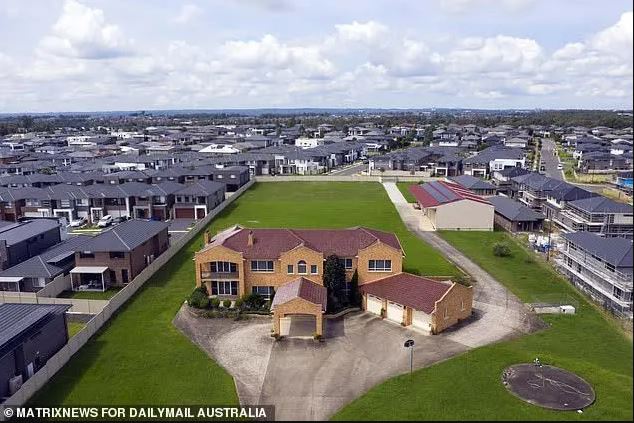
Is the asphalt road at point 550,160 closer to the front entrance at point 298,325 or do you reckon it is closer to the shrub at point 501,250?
the shrub at point 501,250

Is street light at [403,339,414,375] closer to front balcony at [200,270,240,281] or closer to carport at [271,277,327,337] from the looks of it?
carport at [271,277,327,337]

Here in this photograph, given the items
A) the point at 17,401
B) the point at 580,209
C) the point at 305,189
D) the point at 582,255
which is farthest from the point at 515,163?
the point at 17,401

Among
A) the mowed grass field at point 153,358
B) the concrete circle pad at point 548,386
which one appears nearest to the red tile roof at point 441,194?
the mowed grass field at point 153,358

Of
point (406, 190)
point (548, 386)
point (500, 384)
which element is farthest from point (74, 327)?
point (406, 190)

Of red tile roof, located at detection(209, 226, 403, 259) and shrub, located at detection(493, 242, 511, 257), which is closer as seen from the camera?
red tile roof, located at detection(209, 226, 403, 259)

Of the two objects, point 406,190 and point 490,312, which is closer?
point 490,312

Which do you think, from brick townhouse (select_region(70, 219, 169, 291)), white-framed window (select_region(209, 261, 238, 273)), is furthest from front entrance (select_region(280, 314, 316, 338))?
brick townhouse (select_region(70, 219, 169, 291))

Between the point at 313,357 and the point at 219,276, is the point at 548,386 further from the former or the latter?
the point at 219,276
